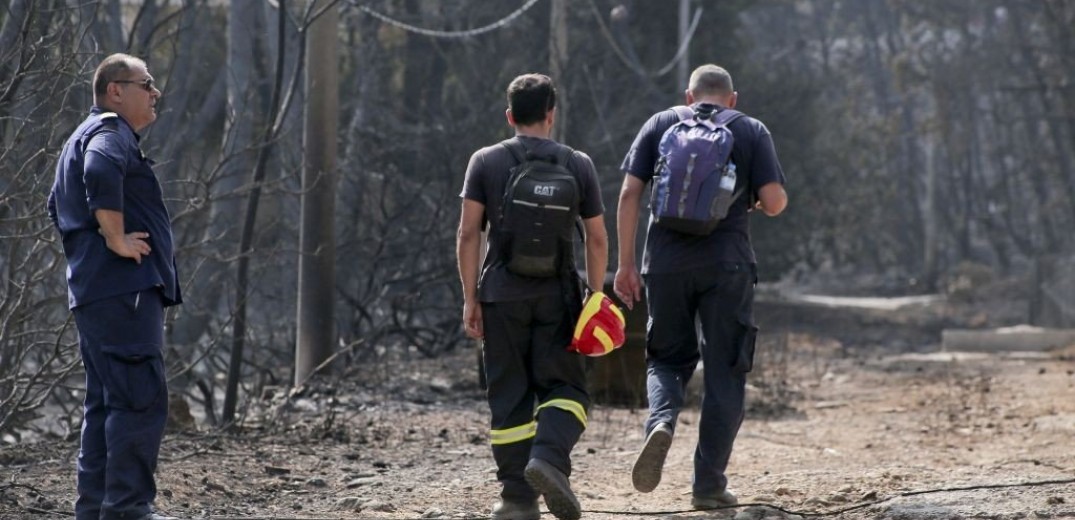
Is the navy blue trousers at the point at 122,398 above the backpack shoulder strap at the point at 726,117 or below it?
below

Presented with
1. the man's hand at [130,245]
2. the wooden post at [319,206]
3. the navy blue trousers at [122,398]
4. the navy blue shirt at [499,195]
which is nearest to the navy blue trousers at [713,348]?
the navy blue shirt at [499,195]

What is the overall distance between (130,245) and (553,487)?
6.00ft

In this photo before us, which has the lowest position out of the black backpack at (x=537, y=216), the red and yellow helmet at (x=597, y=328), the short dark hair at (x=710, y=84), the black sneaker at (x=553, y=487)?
the black sneaker at (x=553, y=487)

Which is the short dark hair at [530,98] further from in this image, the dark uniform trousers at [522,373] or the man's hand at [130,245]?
the man's hand at [130,245]

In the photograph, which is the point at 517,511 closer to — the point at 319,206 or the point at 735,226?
the point at 735,226

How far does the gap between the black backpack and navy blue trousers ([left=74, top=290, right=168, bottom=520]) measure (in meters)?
1.39

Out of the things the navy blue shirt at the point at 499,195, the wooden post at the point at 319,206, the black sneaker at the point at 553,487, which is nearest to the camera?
the black sneaker at the point at 553,487

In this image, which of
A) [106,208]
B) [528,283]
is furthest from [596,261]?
[106,208]

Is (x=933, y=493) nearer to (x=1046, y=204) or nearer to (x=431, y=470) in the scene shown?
(x=431, y=470)

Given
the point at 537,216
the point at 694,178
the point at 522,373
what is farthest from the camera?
the point at 694,178

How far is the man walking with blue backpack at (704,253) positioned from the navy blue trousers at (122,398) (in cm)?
207

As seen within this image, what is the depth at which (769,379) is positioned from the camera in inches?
567

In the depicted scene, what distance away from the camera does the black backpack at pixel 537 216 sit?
641cm

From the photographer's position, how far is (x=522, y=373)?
6.62 metres
